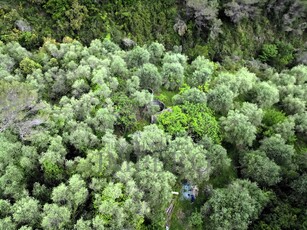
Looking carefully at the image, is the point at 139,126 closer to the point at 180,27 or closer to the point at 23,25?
the point at 23,25

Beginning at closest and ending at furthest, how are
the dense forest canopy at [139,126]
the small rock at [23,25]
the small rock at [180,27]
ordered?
1. the dense forest canopy at [139,126]
2. the small rock at [23,25]
3. the small rock at [180,27]

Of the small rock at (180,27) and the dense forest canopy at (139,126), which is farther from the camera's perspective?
the small rock at (180,27)

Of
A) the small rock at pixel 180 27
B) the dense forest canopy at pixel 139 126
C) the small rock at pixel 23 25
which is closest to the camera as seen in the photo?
the dense forest canopy at pixel 139 126

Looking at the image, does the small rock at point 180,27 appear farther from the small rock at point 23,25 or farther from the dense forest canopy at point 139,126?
the small rock at point 23,25

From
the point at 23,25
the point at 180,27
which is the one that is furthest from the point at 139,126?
the point at 180,27

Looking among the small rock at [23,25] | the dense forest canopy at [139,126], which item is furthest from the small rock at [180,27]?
the small rock at [23,25]

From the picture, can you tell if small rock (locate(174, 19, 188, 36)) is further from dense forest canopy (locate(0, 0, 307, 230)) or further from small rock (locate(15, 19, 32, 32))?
small rock (locate(15, 19, 32, 32))

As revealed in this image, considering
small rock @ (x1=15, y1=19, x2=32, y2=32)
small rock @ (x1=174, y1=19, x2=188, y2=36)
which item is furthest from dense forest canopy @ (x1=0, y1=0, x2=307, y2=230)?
small rock @ (x1=174, y1=19, x2=188, y2=36)
